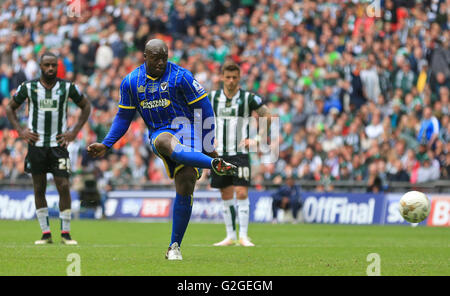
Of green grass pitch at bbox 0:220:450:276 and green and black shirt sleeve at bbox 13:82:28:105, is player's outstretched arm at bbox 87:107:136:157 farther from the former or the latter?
green and black shirt sleeve at bbox 13:82:28:105

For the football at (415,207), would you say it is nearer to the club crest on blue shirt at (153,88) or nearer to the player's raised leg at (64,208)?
the club crest on blue shirt at (153,88)

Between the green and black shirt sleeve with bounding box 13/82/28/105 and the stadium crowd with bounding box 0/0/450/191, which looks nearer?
the green and black shirt sleeve with bounding box 13/82/28/105

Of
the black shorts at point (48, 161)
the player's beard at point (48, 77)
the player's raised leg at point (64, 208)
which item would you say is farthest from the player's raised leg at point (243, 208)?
the player's beard at point (48, 77)

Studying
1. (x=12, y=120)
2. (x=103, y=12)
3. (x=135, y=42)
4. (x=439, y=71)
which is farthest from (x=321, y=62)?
(x=12, y=120)

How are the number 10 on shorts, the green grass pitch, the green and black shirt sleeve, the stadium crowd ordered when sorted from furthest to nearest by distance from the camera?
1. the stadium crowd
2. the number 10 on shorts
3. the green and black shirt sleeve
4. the green grass pitch

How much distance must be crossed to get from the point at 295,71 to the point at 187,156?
56.2 feet

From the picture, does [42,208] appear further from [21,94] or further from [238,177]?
[238,177]

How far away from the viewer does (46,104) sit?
43.8 ft

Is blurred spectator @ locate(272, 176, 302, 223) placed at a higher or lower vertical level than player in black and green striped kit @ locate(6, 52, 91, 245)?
lower

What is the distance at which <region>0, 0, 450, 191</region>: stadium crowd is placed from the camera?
76.4ft

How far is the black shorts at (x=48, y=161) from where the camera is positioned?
13.2 metres

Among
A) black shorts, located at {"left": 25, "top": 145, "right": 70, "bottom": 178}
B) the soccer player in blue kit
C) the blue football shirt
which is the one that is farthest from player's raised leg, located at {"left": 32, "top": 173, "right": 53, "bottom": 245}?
the blue football shirt

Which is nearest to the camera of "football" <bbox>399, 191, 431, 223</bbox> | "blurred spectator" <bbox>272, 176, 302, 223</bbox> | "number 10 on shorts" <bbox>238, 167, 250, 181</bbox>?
"football" <bbox>399, 191, 431, 223</bbox>

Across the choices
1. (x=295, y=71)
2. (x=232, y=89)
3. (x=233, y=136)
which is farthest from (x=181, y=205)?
(x=295, y=71)
